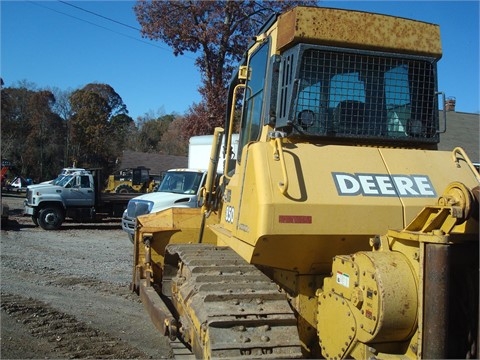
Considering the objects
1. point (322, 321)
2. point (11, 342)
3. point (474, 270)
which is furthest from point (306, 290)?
point (11, 342)

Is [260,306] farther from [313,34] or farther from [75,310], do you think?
[75,310]

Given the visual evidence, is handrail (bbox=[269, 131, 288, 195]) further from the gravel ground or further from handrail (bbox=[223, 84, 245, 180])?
the gravel ground

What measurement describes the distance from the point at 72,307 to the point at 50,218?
12.9 meters

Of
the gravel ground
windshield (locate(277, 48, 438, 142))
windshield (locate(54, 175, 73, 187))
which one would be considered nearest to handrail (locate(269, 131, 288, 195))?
windshield (locate(277, 48, 438, 142))

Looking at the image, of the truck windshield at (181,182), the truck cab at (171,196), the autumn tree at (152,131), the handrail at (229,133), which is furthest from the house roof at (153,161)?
the handrail at (229,133)

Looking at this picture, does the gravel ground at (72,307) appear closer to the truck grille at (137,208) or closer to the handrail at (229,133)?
the truck grille at (137,208)

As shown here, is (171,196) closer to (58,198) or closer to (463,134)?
(58,198)

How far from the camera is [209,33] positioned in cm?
2247

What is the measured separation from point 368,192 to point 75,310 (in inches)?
217

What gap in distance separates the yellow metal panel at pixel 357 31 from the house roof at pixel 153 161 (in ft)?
144

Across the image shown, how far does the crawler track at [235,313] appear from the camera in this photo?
3.22 metres

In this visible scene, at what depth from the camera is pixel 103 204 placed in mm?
21672

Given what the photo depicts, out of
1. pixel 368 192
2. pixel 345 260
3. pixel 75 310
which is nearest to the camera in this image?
pixel 345 260

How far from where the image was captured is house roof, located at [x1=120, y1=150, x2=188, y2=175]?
48.1 m
